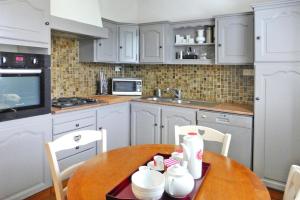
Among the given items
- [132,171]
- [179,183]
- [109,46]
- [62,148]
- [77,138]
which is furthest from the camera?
[109,46]

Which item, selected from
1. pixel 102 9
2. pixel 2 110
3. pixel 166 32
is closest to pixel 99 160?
pixel 2 110

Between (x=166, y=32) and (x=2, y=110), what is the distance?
2230 millimetres

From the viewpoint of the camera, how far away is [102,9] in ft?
11.7

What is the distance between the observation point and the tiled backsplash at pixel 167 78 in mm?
3162

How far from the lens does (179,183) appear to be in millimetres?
1006

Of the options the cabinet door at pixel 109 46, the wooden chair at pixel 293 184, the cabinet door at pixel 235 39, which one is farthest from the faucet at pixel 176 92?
the wooden chair at pixel 293 184

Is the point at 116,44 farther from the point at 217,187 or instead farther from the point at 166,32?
the point at 217,187

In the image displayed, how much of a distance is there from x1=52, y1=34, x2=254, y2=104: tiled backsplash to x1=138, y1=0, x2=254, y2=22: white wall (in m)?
0.71

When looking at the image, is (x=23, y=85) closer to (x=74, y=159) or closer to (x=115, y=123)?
(x=74, y=159)

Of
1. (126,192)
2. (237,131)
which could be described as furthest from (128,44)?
(126,192)

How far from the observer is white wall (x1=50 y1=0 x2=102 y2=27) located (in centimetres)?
262

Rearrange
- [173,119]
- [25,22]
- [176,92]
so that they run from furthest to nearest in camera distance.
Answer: [176,92], [173,119], [25,22]

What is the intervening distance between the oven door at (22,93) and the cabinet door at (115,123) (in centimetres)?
80

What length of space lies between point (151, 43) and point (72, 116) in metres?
1.56
